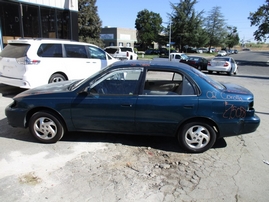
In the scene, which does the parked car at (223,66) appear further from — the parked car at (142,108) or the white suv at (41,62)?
the parked car at (142,108)

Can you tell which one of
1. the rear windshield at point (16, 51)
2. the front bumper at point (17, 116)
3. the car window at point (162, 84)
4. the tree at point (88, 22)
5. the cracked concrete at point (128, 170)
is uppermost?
the tree at point (88, 22)

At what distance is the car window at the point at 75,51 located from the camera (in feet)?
25.7

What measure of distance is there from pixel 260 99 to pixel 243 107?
17.5ft

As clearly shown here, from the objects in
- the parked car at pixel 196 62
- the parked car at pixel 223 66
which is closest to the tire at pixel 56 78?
the parked car at pixel 223 66

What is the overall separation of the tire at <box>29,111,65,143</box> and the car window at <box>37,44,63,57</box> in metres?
3.56

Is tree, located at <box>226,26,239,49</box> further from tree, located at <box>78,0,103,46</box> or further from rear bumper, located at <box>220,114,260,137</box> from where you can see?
rear bumper, located at <box>220,114,260,137</box>

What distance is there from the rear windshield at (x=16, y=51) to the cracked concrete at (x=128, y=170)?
2987 mm

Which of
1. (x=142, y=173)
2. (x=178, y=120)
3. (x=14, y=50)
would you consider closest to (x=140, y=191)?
(x=142, y=173)

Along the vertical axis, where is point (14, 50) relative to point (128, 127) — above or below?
above

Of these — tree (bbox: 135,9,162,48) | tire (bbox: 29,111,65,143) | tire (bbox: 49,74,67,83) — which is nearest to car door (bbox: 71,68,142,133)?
tire (bbox: 29,111,65,143)

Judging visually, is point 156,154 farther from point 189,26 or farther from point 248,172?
point 189,26

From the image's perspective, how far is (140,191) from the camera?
2.89 m

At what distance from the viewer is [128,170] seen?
3.38 metres

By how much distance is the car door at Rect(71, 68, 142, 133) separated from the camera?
3855 mm
